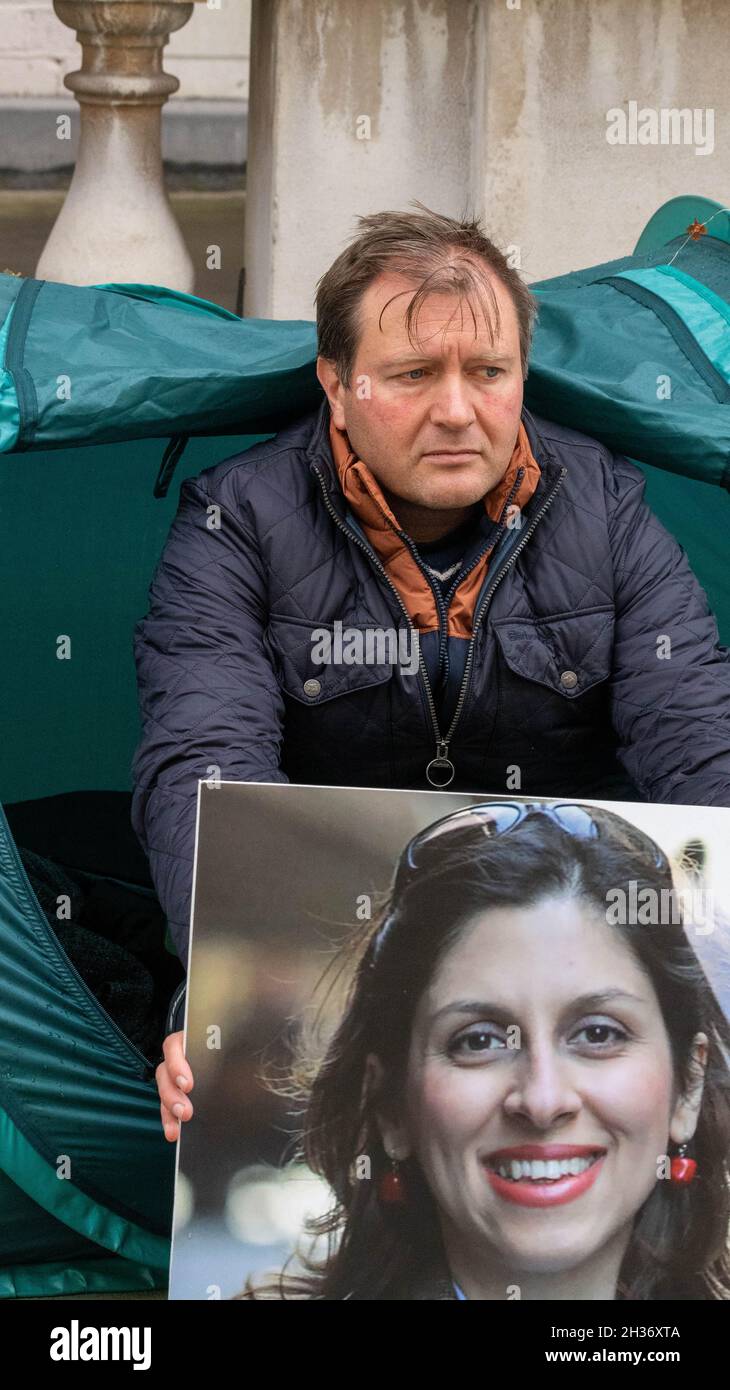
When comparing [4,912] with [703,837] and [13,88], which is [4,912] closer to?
[703,837]

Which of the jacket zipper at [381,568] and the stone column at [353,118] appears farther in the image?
the stone column at [353,118]

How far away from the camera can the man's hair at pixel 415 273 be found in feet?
6.52

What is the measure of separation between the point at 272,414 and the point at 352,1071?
0.87m

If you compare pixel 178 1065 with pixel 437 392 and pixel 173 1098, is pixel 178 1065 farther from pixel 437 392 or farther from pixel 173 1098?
pixel 437 392

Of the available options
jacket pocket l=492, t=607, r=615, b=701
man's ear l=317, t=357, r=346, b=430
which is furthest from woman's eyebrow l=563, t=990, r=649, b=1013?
man's ear l=317, t=357, r=346, b=430

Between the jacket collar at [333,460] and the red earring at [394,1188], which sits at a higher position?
the jacket collar at [333,460]

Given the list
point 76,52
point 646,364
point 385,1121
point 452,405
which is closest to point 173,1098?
point 385,1121

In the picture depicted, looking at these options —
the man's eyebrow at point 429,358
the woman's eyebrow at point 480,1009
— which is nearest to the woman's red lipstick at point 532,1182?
the woman's eyebrow at point 480,1009

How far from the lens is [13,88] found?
8.86 metres

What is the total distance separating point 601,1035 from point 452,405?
67 cm

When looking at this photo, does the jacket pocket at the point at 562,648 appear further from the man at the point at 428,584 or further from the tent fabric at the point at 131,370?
the tent fabric at the point at 131,370

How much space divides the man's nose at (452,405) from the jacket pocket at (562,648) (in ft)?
0.74

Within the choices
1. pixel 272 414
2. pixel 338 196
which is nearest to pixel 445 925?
pixel 272 414

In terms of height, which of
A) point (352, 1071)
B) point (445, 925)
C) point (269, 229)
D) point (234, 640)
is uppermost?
point (269, 229)
